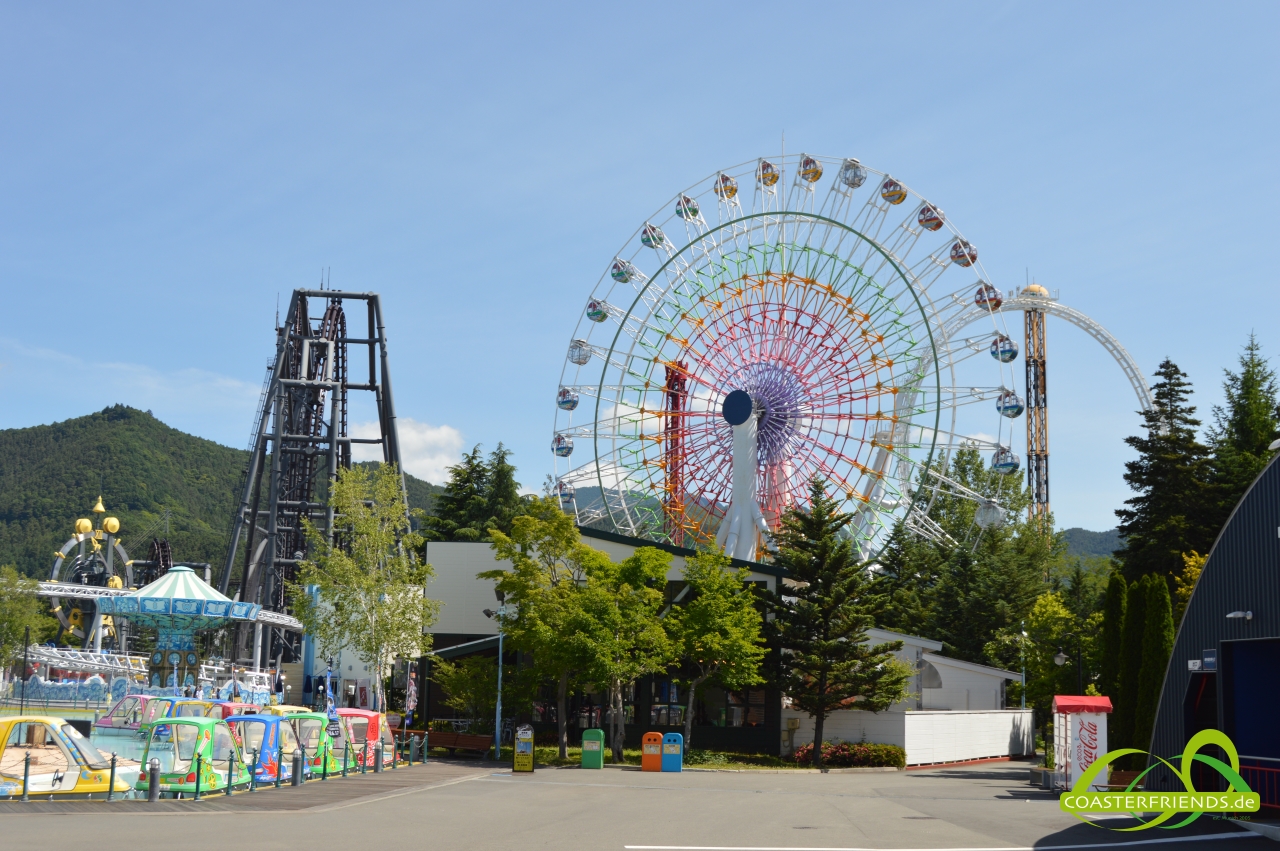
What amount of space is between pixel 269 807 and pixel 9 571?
48.8 metres

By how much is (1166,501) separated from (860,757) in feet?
57.3

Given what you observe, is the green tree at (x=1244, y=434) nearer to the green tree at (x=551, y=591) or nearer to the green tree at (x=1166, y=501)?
the green tree at (x=1166, y=501)

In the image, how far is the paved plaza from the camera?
53.0 feet

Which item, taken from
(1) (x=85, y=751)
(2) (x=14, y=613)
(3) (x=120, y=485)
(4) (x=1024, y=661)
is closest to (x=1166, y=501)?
(4) (x=1024, y=661)

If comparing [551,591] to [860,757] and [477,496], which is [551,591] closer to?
[860,757]

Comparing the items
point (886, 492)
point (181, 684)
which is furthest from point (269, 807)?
point (886, 492)

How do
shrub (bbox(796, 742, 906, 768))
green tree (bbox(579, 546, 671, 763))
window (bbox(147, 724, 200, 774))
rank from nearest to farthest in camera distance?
window (bbox(147, 724, 200, 774))
green tree (bbox(579, 546, 671, 763))
shrub (bbox(796, 742, 906, 768))

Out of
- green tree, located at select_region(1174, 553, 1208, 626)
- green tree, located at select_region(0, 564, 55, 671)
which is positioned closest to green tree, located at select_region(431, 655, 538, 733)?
green tree, located at select_region(1174, 553, 1208, 626)

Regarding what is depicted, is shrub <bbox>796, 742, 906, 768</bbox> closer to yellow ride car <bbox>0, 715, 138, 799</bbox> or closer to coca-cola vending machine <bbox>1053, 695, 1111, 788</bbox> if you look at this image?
coca-cola vending machine <bbox>1053, 695, 1111, 788</bbox>

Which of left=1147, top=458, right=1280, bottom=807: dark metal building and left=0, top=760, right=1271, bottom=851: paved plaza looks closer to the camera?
left=0, top=760, right=1271, bottom=851: paved plaza

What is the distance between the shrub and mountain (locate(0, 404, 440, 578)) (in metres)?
117

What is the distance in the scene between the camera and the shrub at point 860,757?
3562 centimetres

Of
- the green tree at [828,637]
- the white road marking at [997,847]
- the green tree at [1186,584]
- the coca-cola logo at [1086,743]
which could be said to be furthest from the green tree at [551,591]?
the green tree at [1186,584]

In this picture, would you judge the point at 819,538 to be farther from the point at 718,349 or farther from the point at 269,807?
the point at 269,807
